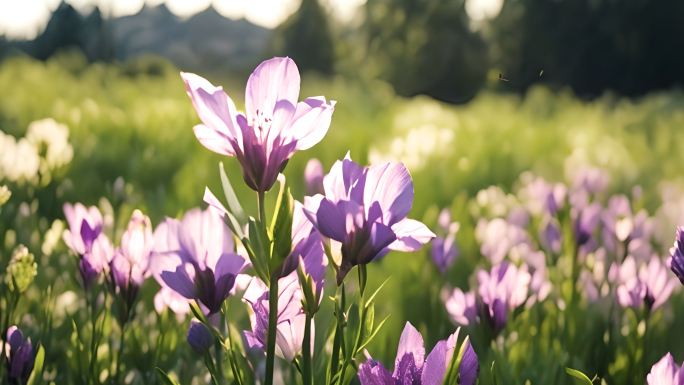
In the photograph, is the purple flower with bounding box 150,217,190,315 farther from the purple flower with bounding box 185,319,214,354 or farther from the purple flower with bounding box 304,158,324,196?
the purple flower with bounding box 304,158,324,196

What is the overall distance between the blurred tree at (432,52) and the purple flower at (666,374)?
51.7 feet

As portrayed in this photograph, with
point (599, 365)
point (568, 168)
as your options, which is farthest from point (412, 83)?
point (599, 365)

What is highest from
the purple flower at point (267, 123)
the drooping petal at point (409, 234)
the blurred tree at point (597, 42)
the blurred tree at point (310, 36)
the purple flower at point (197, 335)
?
the purple flower at point (267, 123)

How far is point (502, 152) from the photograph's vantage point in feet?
15.3

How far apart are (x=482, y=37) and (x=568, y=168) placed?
14538 mm

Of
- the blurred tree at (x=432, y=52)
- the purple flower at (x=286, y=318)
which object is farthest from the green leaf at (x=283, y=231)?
the blurred tree at (x=432, y=52)

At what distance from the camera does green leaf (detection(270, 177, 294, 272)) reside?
20.3 inches

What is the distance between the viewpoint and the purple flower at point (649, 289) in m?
1.00

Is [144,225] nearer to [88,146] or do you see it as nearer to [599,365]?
[599,365]

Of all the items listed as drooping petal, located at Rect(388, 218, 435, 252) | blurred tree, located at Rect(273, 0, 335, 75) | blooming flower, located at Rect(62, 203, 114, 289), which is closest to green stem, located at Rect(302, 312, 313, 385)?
drooping petal, located at Rect(388, 218, 435, 252)

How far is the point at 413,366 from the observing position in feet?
1.82

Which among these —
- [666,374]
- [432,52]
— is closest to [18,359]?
[666,374]

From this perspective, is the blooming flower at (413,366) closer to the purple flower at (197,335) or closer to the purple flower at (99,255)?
the purple flower at (197,335)

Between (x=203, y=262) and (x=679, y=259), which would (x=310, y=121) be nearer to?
(x=203, y=262)
